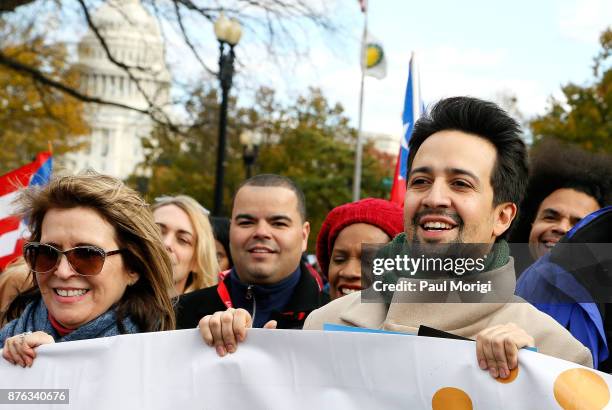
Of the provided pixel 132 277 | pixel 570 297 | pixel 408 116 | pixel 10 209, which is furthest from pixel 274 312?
pixel 408 116

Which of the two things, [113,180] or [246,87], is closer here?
[113,180]

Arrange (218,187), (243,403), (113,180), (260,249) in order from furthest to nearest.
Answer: (218,187)
(260,249)
(113,180)
(243,403)

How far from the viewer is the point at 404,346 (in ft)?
7.92

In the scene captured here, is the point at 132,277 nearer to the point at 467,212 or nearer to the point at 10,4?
the point at 467,212

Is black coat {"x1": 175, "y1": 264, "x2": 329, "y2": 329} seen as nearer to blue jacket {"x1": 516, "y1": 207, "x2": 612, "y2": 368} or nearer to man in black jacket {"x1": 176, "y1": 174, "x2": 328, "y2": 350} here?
man in black jacket {"x1": 176, "y1": 174, "x2": 328, "y2": 350}

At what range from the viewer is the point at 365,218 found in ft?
14.4

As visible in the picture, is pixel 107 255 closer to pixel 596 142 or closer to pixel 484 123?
pixel 484 123

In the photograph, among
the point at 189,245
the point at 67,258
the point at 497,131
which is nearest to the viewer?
the point at 497,131

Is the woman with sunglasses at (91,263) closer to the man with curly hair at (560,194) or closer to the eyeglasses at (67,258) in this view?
the eyeglasses at (67,258)

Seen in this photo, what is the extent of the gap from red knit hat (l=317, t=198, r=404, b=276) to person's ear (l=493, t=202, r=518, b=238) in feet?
5.43

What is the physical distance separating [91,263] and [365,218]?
5.59 feet

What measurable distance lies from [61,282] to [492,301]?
4.46 ft

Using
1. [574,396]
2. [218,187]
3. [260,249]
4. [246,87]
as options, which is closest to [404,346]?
[574,396]

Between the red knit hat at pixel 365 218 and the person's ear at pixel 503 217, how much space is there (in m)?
1.66
